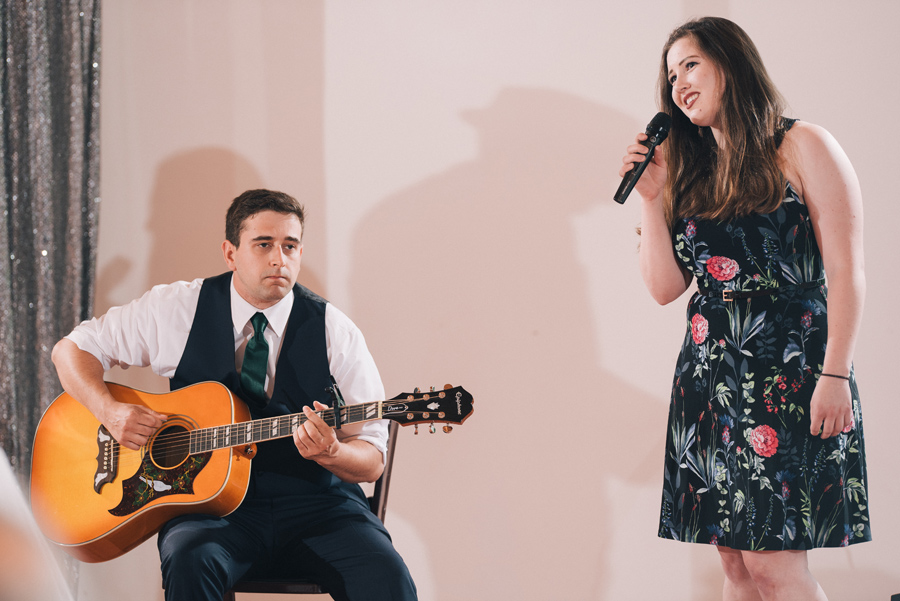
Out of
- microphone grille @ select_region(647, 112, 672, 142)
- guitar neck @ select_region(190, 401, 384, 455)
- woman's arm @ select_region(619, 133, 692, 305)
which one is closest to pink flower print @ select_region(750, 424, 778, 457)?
woman's arm @ select_region(619, 133, 692, 305)

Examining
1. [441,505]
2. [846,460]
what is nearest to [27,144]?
[441,505]

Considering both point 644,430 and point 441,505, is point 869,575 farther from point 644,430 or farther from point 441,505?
point 441,505

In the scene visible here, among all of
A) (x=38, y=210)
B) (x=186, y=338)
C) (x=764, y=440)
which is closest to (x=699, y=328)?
(x=764, y=440)

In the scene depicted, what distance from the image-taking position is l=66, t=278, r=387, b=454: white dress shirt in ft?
5.94

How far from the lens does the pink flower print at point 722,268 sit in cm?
141

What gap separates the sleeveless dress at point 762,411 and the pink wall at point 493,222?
849 millimetres

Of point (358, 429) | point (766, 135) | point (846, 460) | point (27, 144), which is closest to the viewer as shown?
point (846, 460)

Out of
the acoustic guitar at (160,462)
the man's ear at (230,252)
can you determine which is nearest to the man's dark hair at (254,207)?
the man's ear at (230,252)

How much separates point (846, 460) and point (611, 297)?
3.50 ft

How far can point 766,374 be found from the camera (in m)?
1.36

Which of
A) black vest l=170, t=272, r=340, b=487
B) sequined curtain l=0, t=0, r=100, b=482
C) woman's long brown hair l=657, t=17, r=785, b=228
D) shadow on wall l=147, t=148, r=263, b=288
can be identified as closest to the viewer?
woman's long brown hair l=657, t=17, r=785, b=228

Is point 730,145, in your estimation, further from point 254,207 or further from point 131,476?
point 131,476

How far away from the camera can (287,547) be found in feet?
5.47

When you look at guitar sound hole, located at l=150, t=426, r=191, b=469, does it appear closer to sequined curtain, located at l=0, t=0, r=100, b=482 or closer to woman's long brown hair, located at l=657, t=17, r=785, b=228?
sequined curtain, located at l=0, t=0, r=100, b=482
